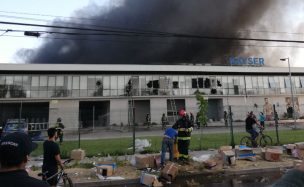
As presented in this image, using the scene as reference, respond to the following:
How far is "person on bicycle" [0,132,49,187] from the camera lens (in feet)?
6.81

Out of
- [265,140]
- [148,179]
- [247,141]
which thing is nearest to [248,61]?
[265,140]

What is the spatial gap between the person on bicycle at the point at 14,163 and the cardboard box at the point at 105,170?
26.0 feet

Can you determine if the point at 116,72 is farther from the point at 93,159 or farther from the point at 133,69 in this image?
the point at 93,159

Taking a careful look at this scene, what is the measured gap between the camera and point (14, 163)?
2.15 metres

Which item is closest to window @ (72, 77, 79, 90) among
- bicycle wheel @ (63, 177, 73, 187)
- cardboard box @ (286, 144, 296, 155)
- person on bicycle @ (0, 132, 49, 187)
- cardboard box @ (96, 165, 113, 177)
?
cardboard box @ (96, 165, 113, 177)

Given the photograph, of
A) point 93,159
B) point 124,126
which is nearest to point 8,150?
point 93,159

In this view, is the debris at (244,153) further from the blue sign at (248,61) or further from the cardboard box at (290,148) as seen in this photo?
the blue sign at (248,61)

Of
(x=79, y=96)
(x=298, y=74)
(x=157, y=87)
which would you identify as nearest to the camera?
(x=79, y=96)

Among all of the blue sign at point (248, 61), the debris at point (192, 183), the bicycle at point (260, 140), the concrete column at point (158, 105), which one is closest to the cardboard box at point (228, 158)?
the debris at point (192, 183)

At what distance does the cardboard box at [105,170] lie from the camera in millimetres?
9898

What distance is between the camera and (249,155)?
12.0 meters

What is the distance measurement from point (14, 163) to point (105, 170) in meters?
8.04

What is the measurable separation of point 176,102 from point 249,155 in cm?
3375

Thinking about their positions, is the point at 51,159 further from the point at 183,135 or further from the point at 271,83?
the point at 271,83
